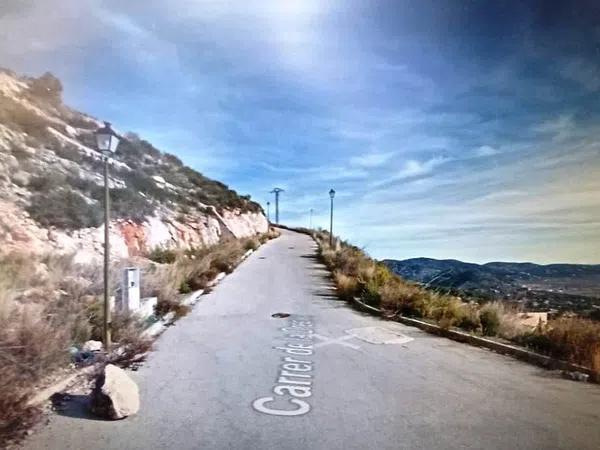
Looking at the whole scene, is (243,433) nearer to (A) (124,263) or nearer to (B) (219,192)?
(B) (219,192)

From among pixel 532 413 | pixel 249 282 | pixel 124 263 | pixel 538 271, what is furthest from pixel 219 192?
pixel 249 282

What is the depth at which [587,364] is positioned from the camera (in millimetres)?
3229

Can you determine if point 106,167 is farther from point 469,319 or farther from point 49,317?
point 469,319

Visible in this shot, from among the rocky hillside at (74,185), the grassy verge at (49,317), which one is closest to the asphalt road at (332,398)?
the grassy verge at (49,317)

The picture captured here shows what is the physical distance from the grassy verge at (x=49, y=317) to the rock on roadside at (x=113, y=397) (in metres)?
0.27

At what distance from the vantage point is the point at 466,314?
498cm

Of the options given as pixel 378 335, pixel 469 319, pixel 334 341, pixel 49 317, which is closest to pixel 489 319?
pixel 469 319

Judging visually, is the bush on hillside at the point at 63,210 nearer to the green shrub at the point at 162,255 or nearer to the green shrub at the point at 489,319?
the green shrub at the point at 162,255

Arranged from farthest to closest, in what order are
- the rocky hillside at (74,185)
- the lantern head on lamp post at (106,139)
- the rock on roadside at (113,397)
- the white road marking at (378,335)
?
the white road marking at (378,335), the lantern head on lamp post at (106,139), the rocky hillside at (74,185), the rock on roadside at (113,397)

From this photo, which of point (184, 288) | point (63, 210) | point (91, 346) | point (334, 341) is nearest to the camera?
point (91, 346)

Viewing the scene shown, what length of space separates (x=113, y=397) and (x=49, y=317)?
107 centimetres

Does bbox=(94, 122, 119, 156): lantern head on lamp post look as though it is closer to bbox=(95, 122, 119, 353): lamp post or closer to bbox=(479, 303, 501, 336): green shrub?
bbox=(95, 122, 119, 353): lamp post

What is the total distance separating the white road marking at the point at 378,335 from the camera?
4336 millimetres

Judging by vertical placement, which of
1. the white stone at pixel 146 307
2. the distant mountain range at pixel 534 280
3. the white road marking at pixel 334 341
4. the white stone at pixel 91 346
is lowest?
the white road marking at pixel 334 341
